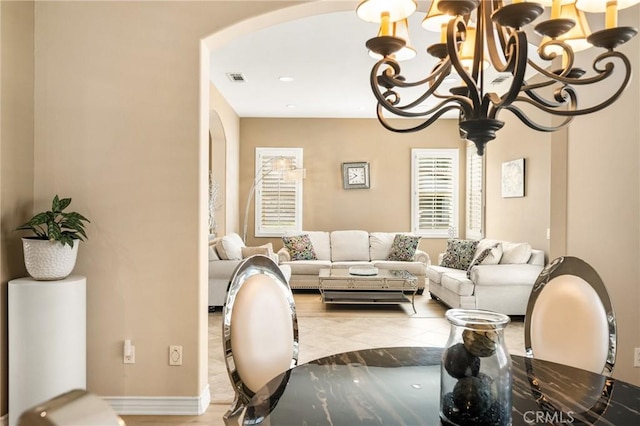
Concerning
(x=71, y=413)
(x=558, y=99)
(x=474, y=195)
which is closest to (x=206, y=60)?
(x=558, y=99)

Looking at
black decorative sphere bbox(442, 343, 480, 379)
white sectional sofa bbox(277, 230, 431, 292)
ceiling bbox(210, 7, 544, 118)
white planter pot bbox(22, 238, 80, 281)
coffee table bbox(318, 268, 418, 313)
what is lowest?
coffee table bbox(318, 268, 418, 313)

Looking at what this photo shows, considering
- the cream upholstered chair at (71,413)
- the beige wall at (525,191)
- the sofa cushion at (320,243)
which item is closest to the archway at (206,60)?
the cream upholstered chair at (71,413)

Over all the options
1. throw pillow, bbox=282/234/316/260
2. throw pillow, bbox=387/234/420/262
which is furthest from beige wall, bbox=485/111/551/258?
throw pillow, bbox=282/234/316/260

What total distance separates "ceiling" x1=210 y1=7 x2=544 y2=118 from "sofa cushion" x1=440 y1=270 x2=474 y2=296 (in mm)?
2407

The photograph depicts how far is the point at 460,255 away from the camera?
6.28 m

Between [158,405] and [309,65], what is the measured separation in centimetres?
384

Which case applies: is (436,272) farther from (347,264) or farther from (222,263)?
(222,263)

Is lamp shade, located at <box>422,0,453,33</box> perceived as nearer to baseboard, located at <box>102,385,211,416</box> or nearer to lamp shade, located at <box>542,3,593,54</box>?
lamp shade, located at <box>542,3,593,54</box>

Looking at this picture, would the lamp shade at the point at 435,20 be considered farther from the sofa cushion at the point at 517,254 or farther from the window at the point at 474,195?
the window at the point at 474,195

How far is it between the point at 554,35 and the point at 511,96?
0.69 ft

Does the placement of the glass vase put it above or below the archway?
below

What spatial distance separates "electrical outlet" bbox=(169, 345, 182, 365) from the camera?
9.19 feet

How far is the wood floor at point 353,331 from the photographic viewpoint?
368 centimetres

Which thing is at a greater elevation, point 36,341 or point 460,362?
point 460,362
